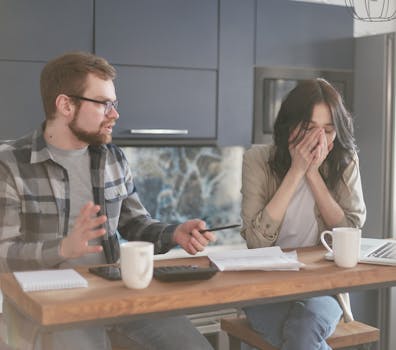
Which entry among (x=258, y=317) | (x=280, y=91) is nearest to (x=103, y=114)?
(x=258, y=317)

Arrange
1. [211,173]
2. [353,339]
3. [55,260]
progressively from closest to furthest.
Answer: [55,260] < [353,339] < [211,173]

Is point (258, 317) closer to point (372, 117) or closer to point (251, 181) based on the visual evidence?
point (251, 181)

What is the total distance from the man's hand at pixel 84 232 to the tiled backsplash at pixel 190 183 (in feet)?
7.27

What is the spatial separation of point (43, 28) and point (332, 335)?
75.9 inches

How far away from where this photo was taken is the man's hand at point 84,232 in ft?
5.67

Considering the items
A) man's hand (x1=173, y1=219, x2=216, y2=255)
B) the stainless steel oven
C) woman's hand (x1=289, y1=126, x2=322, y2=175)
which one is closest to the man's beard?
man's hand (x1=173, y1=219, x2=216, y2=255)

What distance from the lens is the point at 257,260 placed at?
1940 millimetres

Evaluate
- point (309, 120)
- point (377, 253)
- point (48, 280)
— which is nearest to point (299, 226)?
point (309, 120)

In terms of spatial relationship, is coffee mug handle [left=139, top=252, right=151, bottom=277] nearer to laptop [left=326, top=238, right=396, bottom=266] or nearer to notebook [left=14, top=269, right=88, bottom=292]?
notebook [left=14, top=269, right=88, bottom=292]

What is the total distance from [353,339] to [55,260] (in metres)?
1.05

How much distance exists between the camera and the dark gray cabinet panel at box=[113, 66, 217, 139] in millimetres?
3488

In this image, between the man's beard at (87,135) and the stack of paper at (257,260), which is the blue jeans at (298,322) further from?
the man's beard at (87,135)

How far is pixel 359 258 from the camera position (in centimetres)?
202

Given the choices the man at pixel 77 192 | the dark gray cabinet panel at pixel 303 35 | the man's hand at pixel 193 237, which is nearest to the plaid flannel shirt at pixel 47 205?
the man at pixel 77 192
